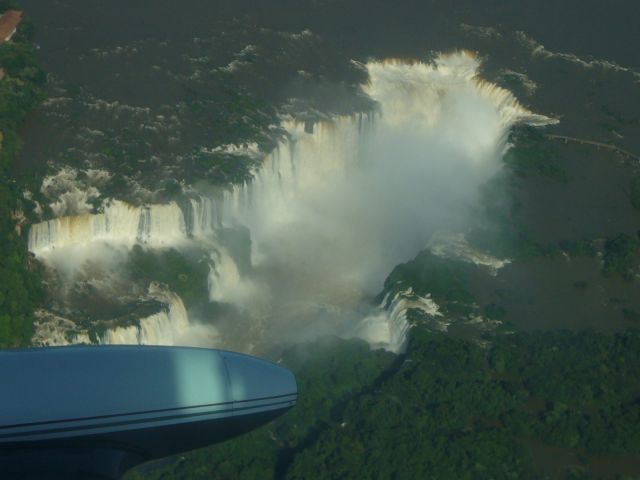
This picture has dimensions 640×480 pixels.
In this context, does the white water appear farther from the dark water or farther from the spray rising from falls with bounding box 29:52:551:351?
the dark water

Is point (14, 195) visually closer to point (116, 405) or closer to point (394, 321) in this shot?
point (394, 321)

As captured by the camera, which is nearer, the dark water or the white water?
the white water

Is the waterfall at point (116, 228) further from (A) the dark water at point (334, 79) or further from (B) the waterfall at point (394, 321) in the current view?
(B) the waterfall at point (394, 321)

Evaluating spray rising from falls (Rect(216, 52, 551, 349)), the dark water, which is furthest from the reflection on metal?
the dark water

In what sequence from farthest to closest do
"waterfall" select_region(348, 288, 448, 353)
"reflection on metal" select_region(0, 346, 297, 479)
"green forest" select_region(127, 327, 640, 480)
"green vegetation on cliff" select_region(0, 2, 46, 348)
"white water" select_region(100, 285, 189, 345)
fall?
"waterfall" select_region(348, 288, 448, 353), "white water" select_region(100, 285, 189, 345), "green vegetation on cliff" select_region(0, 2, 46, 348), "green forest" select_region(127, 327, 640, 480), "reflection on metal" select_region(0, 346, 297, 479)

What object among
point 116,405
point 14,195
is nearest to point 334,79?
point 14,195

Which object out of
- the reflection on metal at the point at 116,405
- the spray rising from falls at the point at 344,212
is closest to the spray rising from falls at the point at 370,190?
the spray rising from falls at the point at 344,212
